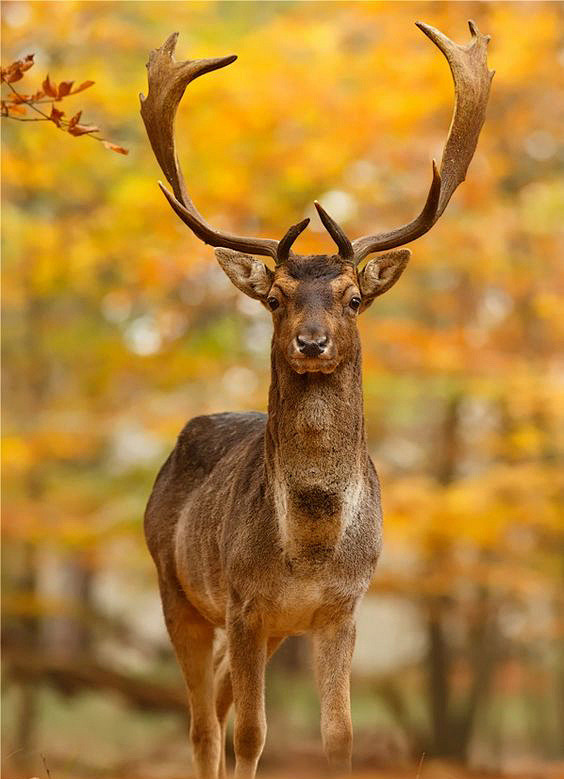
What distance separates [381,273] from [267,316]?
7.80 metres

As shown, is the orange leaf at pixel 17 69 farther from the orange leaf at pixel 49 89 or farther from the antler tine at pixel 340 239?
the antler tine at pixel 340 239

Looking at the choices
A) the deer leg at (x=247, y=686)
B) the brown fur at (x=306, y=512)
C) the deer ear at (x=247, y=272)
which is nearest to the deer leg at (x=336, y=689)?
the brown fur at (x=306, y=512)

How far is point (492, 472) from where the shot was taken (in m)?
11.3

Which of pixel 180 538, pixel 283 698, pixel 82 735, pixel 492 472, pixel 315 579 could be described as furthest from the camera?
pixel 82 735

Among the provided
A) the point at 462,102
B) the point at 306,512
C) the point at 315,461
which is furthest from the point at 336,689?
the point at 462,102

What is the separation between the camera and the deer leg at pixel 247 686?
4.73m

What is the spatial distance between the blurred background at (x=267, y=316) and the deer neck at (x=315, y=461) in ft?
20.8

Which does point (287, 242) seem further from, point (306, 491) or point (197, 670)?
point (197, 670)

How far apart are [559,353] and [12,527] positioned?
5163 mm

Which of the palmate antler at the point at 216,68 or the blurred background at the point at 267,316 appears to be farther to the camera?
the blurred background at the point at 267,316

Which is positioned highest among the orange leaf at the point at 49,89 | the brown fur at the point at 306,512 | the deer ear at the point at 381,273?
the orange leaf at the point at 49,89

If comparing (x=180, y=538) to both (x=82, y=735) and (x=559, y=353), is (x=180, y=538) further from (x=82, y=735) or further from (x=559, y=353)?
(x=82, y=735)

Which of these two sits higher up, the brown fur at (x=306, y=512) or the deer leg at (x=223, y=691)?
the brown fur at (x=306, y=512)

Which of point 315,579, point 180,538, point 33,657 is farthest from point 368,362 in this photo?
point 315,579
